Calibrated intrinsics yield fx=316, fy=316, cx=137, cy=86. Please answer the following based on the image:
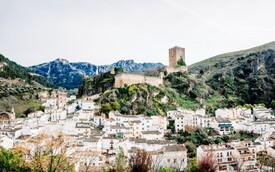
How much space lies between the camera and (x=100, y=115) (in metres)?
53.8

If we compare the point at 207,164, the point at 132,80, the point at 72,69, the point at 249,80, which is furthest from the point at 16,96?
the point at 72,69

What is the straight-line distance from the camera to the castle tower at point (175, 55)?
299ft

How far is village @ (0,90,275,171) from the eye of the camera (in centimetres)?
3781

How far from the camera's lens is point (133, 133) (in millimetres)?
48219

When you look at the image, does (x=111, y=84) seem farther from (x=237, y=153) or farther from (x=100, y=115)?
(x=237, y=153)

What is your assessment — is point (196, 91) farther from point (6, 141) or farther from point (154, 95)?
point (6, 141)

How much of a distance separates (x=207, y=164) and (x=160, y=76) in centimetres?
4169

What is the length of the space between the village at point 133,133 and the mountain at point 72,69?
89419 millimetres

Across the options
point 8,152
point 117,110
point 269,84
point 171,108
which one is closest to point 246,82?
point 269,84

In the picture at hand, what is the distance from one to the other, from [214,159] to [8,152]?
900 inches

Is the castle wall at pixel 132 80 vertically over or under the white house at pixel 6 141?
over

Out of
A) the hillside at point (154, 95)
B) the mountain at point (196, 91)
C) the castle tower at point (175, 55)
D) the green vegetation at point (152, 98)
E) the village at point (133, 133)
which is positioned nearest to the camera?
the village at point (133, 133)

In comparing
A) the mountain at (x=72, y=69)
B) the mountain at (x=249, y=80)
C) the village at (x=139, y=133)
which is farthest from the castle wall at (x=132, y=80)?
the mountain at (x=72, y=69)

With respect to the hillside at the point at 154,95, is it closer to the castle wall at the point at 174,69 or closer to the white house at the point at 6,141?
the castle wall at the point at 174,69
